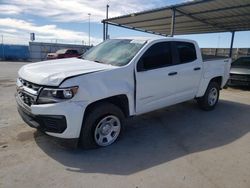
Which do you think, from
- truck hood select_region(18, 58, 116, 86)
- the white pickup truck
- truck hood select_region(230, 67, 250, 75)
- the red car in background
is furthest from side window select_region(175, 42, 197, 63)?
the red car in background

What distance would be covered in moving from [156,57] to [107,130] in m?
1.81

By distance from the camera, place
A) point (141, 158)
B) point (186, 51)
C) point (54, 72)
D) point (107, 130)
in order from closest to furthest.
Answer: point (54, 72) < point (141, 158) < point (107, 130) < point (186, 51)

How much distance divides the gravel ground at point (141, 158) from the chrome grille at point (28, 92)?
84 centimetres

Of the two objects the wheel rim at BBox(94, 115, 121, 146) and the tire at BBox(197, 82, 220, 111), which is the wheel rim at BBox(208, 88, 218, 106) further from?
the wheel rim at BBox(94, 115, 121, 146)

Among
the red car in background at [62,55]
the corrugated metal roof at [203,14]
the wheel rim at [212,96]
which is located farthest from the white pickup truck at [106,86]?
the red car in background at [62,55]

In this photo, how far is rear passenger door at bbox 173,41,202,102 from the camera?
541 centimetres

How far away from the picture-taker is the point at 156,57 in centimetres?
488

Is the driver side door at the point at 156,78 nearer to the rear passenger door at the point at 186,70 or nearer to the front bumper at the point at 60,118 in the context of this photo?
the rear passenger door at the point at 186,70

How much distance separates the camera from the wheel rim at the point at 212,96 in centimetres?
682

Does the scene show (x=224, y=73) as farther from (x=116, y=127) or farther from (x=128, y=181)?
(x=128, y=181)

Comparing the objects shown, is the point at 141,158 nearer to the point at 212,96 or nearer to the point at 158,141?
the point at 158,141

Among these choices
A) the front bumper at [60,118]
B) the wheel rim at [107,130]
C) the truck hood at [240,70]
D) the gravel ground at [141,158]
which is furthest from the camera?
the truck hood at [240,70]

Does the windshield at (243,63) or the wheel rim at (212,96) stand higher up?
the windshield at (243,63)

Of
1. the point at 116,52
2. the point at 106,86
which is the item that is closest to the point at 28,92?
the point at 106,86
